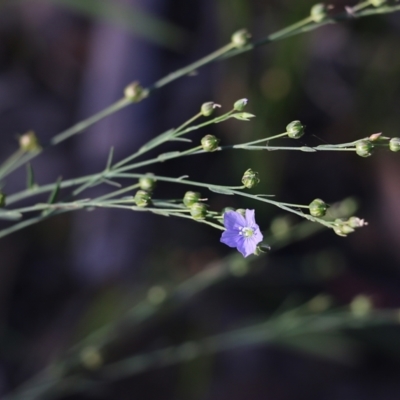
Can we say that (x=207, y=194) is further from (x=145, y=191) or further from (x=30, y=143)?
(x=145, y=191)

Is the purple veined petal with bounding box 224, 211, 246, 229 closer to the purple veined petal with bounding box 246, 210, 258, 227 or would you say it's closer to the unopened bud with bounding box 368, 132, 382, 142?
the purple veined petal with bounding box 246, 210, 258, 227

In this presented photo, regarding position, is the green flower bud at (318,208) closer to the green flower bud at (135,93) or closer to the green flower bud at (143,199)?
the green flower bud at (143,199)

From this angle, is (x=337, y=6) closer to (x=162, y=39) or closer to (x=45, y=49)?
(x=162, y=39)

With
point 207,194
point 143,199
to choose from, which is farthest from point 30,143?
point 207,194

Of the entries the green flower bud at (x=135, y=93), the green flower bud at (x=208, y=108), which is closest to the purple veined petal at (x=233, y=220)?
the green flower bud at (x=208, y=108)

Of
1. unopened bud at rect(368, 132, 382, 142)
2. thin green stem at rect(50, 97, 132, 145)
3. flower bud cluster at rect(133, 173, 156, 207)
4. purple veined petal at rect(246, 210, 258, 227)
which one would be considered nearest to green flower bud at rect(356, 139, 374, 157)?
unopened bud at rect(368, 132, 382, 142)

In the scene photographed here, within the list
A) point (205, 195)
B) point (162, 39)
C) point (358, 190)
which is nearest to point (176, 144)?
point (205, 195)
